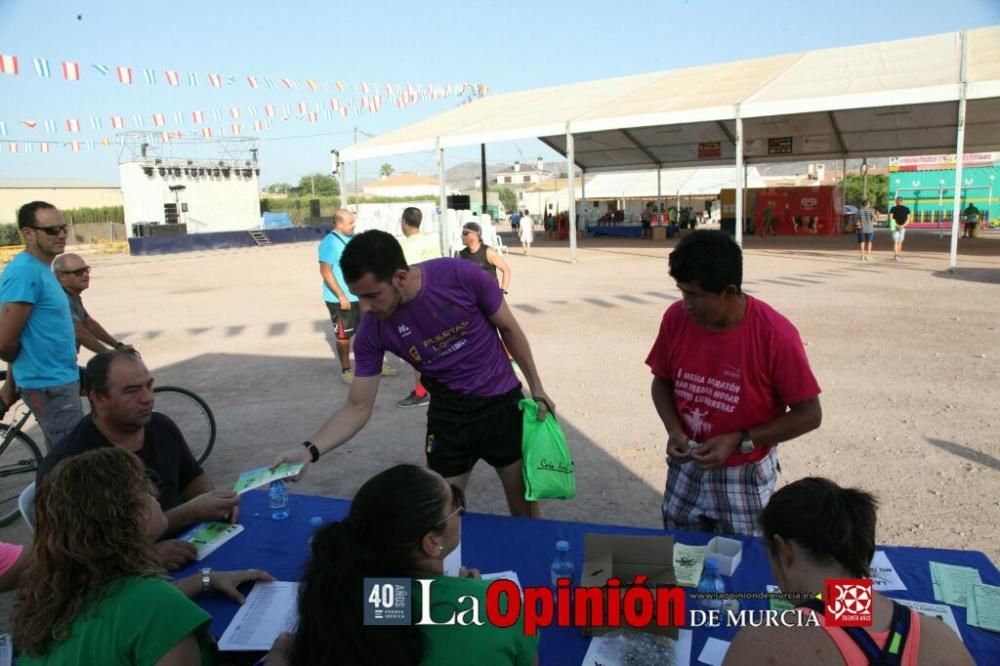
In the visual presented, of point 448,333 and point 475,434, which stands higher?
point 448,333

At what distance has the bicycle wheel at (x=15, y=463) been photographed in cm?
473

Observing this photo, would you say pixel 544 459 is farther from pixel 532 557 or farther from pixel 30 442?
pixel 30 442

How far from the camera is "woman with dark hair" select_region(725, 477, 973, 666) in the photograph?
1.46 m

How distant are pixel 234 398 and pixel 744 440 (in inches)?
230

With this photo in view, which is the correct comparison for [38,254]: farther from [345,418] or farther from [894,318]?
[894,318]

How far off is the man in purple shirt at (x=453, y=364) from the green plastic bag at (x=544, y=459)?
0.18ft

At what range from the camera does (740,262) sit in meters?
2.38

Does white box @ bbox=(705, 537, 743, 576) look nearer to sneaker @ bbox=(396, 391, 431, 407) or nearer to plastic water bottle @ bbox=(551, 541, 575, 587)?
plastic water bottle @ bbox=(551, 541, 575, 587)

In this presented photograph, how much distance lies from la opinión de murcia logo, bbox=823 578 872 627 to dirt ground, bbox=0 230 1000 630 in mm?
2453

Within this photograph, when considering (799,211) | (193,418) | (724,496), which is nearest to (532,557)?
(724,496)

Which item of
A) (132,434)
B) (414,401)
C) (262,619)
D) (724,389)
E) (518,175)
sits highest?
(518,175)

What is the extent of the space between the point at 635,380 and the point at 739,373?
4697 mm

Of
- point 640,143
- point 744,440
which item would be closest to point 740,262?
point 744,440

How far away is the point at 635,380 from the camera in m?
7.16
